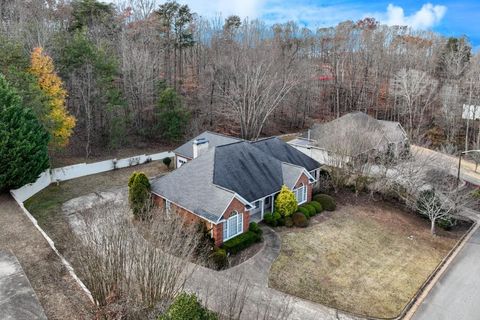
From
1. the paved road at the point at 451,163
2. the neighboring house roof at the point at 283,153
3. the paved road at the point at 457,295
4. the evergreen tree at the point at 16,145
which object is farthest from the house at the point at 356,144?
the evergreen tree at the point at 16,145

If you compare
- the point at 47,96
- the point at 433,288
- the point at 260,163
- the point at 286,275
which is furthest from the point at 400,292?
the point at 47,96

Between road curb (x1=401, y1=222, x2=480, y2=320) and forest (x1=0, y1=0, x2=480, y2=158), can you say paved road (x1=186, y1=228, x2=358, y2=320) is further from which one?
forest (x1=0, y1=0, x2=480, y2=158)

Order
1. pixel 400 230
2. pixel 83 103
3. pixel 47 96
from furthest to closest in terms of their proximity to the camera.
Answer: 1. pixel 83 103
2. pixel 47 96
3. pixel 400 230

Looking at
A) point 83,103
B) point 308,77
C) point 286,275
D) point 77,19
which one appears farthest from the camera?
point 308,77

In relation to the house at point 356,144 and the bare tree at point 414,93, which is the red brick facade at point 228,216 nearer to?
the house at point 356,144

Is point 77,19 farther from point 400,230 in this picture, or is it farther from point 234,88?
point 400,230

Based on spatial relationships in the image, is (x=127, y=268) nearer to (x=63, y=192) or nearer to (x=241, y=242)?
(x=241, y=242)

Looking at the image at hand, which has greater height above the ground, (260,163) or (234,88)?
(234,88)

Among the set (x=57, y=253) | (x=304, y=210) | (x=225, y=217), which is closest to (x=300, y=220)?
(x=304, y=210)
